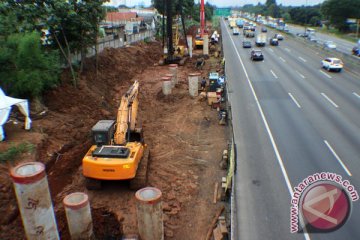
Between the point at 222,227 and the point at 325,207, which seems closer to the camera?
the point at 222,227

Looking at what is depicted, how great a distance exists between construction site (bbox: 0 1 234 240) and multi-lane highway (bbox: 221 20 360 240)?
115 centimetres

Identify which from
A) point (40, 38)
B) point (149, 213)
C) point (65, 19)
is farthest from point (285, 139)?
point (40, 38)

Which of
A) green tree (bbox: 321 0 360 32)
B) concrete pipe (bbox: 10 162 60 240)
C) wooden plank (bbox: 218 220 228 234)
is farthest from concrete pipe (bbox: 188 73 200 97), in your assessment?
green tree (bbox: 321 0 360 32)

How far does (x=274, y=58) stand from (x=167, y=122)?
1221 inches

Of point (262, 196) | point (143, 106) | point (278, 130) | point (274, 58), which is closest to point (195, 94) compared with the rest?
point (143, 106)

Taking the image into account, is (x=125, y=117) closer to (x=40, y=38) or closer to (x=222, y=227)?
(x=222, y=227)

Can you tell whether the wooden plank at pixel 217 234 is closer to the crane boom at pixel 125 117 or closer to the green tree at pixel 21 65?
the crane boom at pixel 125 117

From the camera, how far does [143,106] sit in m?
25.5

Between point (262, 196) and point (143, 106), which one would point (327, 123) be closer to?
point (262, 196)

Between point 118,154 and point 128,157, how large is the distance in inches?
15.6

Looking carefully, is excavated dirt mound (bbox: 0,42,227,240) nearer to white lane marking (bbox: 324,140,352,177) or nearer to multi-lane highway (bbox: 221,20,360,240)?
multi-lane highway (bbox: 221,20,360,240)

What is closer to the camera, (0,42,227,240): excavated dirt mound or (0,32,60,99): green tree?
(0,42,227,240): excavated dirt mound

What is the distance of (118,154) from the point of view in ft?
42.0

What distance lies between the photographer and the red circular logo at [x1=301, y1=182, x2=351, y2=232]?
→ 11.9 metres
